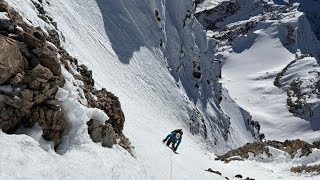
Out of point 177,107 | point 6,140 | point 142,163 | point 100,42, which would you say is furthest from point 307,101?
point 6,140

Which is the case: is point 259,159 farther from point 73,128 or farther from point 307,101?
point 307,101

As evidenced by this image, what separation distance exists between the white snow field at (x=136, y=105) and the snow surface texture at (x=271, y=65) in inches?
1417

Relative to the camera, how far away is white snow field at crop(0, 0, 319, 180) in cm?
1466

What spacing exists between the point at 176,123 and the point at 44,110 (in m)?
35.6

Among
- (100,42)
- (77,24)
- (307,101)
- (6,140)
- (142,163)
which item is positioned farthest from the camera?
(307,101)

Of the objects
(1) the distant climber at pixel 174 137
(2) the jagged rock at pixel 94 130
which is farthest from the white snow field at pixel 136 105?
(1) the distant climber at pixel 174 137

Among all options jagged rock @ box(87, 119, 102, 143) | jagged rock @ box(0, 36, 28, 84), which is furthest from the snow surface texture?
jagged rock @ box(0, 36, 28, 84)

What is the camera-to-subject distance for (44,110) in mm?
15281

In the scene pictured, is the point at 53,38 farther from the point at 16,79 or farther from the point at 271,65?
the point at 271,65

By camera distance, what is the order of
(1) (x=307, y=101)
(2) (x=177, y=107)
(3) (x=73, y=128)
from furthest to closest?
(1) (x=307, y=101), (2) (x=177, y=107), (3) (x=73, y=128)

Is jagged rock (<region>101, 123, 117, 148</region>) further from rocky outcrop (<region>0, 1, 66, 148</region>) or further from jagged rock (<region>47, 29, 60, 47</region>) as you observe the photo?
Result: jagged rock (<region>47, 29, 60, 47</region>)

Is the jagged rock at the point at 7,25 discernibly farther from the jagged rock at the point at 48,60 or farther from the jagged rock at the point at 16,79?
the jagged rock at the point at 16,79

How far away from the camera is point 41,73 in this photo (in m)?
15.2

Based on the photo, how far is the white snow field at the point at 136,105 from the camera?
577 inches
